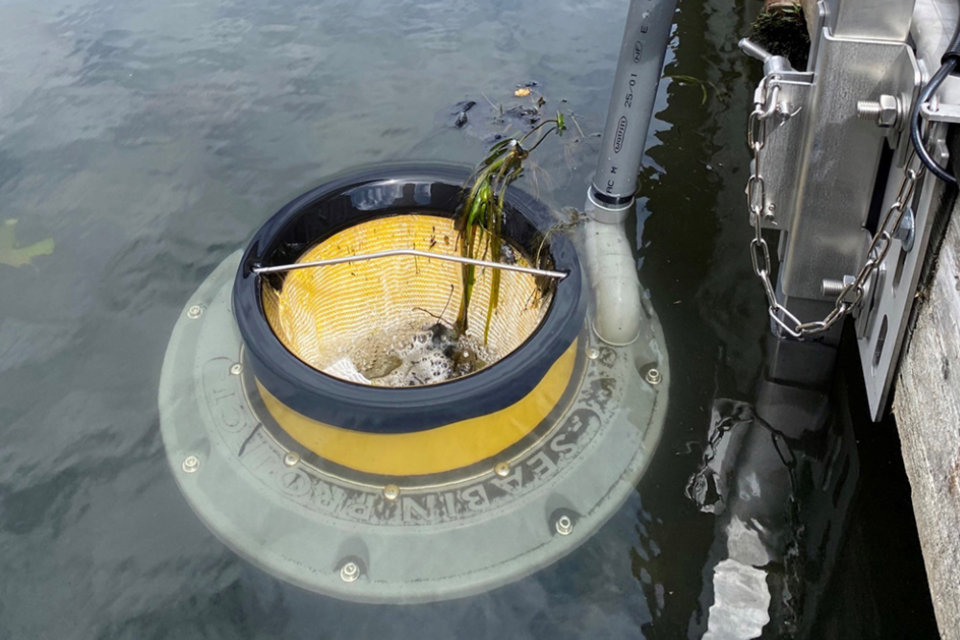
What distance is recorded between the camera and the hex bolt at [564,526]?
2.16 meters

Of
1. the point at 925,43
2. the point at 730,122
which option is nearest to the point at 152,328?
the point at 925,43

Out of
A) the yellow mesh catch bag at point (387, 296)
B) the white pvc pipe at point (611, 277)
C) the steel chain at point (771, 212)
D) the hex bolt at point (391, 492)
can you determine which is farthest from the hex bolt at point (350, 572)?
the steel chain at point (771, 212)

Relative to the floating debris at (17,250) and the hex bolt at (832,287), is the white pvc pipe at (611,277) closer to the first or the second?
the hex bolt at (832,287)

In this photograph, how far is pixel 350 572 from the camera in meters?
2.08

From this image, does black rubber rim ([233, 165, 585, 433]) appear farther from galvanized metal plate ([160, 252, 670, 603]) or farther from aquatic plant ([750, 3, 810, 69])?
aquatic plant ([750, 3, 810, 69])

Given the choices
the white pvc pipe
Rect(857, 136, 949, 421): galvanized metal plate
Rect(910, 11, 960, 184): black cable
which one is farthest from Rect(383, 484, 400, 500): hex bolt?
Rect(910, 11, 960, 184): black cable

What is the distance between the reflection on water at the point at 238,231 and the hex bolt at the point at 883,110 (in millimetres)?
1149

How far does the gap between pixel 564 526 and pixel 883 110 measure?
1.33 meters

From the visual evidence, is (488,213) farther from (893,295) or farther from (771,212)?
(893,295)

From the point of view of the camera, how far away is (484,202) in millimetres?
2420

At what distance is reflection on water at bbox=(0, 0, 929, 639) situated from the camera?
6.81 feet

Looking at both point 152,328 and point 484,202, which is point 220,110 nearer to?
point 152,328

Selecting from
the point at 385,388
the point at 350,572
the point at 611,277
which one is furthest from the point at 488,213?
the point at 350,572

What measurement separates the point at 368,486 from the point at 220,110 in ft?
8.39
